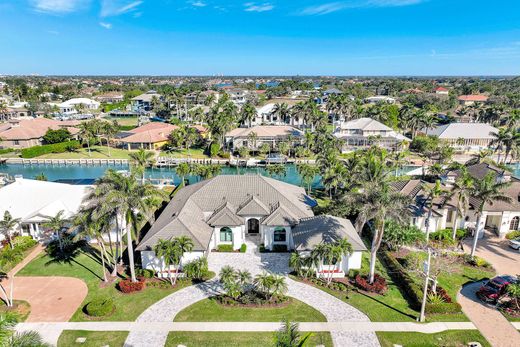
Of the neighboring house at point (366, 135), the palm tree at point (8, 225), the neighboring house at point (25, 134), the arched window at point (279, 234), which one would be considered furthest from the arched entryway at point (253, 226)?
the neighboring house at point (25, 134)

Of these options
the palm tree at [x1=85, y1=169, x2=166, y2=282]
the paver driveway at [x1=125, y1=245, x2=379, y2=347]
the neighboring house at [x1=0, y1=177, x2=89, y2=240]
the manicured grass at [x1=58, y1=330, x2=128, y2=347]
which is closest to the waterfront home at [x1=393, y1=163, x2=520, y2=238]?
the paver driveway at [x1=125, y1=245, x2=379, y2=347]

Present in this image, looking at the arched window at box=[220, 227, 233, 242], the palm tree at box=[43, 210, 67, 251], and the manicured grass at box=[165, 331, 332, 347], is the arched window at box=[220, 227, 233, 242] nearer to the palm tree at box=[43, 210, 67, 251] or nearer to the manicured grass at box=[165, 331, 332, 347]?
the manicured grass at box=[165, 331, 332, 347]

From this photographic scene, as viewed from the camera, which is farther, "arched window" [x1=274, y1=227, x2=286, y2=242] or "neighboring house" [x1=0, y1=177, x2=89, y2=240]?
"neighboring house" [x1=0, y1=177, x2=89, y2=240]

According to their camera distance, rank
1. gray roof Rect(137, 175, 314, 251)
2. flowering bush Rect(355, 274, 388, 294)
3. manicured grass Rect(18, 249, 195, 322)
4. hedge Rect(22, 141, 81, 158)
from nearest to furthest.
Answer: manicured grass Rect(18, 249, 195, 322)
flowering bush Rect(355, 274, 388, 294)
gray roof Rect(137, 175, 314, 251)
hedge Rect(22, 141, 81, 158)

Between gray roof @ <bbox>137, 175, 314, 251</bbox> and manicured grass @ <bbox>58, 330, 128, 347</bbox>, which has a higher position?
gray roof @ <bbox>137, 175, 314, 251</bbox>

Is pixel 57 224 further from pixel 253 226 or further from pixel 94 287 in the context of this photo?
pixel 253 226

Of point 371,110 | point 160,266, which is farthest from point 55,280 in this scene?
point 371,110

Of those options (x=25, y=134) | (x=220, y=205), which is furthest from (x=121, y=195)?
(x=25, y=134)

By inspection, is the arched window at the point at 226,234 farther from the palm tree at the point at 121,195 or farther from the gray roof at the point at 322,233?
the palm tree at the point at 121,195
